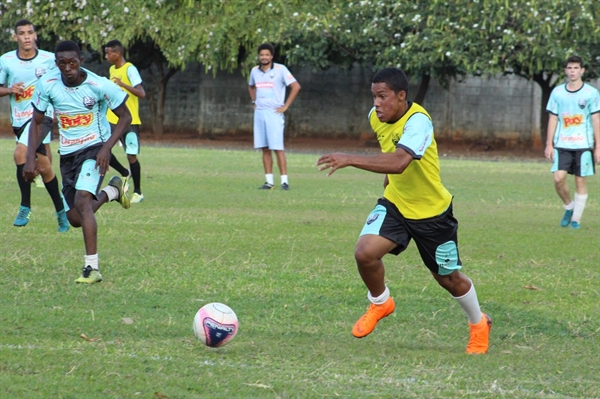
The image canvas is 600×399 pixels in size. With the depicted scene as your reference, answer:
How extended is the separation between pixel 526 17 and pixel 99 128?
20.4 metres

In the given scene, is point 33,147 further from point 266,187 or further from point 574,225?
point 266,187

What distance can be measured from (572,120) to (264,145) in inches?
213

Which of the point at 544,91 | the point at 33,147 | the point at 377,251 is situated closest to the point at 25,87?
the point at 33,147

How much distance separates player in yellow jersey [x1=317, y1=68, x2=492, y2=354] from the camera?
5.72m

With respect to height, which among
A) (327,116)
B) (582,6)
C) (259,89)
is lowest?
(327,116)

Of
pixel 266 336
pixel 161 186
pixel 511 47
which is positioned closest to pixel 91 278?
pixel 266 336

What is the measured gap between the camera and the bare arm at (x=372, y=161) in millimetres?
5086

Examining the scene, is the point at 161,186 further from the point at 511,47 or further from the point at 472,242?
the point at 511,47

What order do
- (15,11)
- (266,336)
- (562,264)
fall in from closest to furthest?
(266,336)
(562,264)
(15,11)

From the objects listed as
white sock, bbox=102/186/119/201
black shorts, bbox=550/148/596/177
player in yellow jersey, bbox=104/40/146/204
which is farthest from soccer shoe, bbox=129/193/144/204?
black shorts, bbox=550/148/596/177

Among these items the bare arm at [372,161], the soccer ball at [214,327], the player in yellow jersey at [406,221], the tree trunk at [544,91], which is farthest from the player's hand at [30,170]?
the tree trunk at [544,91]

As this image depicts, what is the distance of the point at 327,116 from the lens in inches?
1380

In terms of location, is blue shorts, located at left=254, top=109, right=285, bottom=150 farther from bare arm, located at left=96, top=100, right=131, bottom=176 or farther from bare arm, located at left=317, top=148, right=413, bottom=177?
bare arm, located at left=317, top=148, right=413, bottom=177

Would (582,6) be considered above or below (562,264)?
Answer: above
